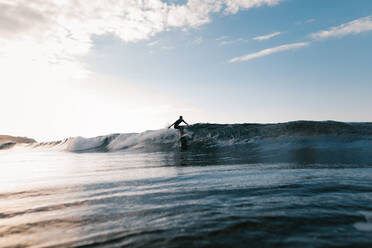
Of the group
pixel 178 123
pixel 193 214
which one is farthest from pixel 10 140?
pixel 193 214

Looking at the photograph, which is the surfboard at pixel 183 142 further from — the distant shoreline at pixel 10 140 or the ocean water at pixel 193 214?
the distant shoreline at pixel 10 140

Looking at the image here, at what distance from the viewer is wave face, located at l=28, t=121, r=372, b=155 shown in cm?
1159

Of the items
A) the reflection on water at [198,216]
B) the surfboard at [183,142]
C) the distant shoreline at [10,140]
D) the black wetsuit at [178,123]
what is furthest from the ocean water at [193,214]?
the distant shoreline at [10,140]

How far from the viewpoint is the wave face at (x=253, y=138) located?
38.0ft

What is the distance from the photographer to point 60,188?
12.4ft

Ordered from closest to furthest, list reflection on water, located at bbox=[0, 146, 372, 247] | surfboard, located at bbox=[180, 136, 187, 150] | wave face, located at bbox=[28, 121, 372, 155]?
1. reflection on water, located at bbox=[0, 146, 372, 247]
2. wave face, located at bbox=[28, 121, 372, 155]
3. surfboard, located at bbox=[180, 136, 187, 150]

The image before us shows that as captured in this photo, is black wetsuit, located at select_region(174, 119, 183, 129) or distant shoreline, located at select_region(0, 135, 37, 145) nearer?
black wetsuit, located at select_region(174, 119, 183, 129)

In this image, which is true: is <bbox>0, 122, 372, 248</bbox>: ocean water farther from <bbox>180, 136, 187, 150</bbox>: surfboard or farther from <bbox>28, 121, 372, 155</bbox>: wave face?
<bbox>180, 136, 187, 150</bbox>: surfboard

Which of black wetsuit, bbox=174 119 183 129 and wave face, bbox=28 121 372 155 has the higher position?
black wetsuit, bbox=174 119 183 129

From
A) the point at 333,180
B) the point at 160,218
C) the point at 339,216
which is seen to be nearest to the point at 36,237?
the point at 160,218

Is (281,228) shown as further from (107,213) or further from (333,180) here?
(333,180)

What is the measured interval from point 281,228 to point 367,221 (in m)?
0.74

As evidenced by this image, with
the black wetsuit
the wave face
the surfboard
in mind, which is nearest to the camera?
the wave face

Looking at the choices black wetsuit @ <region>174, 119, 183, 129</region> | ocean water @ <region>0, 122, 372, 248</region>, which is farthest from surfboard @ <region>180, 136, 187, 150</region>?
ocean water @ <region>0, 122, 372, 248</region>
